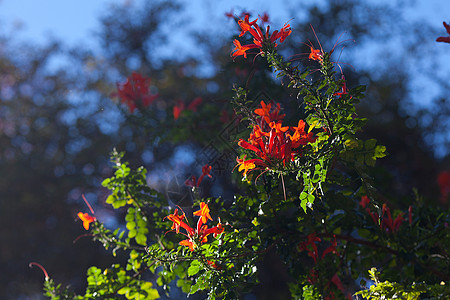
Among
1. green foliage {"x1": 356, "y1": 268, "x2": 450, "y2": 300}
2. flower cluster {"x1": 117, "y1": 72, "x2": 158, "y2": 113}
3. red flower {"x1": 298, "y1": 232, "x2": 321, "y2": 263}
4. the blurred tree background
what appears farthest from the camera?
the blurred tree background

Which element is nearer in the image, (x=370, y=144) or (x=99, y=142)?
(x=370, y=144)

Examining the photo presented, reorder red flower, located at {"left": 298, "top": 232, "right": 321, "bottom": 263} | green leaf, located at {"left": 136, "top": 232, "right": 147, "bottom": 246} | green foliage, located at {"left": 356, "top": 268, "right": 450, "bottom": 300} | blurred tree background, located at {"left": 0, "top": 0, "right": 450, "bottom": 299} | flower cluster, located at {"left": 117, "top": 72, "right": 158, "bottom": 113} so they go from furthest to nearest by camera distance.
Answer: blurred tree background, located at {"left": 0, "top": 0, "right": 450, "bottom": 299}, flower cluster, located at {"left": 117, "top": 72, "right": 158, "bottom": 113}, green leaf, located at {"left": 136, "top": 232, "right": 147, "bottom": 246}, red flower, located at {"left": 298, "top": 232, "right": 321, "bottom": 263}, green foliage, located at {"left": 356, "top": 268, "right": 450, "bottom": 300}

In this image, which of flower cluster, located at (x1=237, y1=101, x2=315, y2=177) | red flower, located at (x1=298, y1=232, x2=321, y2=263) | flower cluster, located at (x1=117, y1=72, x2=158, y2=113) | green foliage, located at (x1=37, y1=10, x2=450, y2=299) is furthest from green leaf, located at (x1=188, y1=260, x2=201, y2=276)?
flower cluster, located at (x1=117, y1=72, x2=158, y2=113)

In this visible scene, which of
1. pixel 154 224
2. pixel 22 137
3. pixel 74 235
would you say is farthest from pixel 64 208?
pixel 154 224

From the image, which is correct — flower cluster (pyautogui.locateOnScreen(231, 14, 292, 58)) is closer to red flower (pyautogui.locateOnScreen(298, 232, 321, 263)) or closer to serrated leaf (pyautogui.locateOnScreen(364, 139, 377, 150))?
serrated leaf (pyautogui.locateOnScreen(364, 139, 377, 150))

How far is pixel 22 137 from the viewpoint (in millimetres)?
4938

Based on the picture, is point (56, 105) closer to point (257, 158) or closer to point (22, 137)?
point (22, 137)

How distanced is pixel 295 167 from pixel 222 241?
283 millimetres

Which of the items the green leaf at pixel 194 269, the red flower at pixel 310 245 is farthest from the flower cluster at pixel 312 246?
the green leaf at pixel 194 269

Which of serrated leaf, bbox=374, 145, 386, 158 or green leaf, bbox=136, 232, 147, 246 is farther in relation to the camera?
green leaf, bbox=136, 232, 147, 246

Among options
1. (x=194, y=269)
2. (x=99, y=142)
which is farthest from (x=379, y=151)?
(x=99, y=142)

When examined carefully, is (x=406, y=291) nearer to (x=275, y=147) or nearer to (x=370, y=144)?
(x=370, y=144)

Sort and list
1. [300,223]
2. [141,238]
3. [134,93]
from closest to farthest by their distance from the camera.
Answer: [300,223], [141,238], [134,93]

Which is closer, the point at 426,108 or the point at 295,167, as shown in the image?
the point at 295,167
